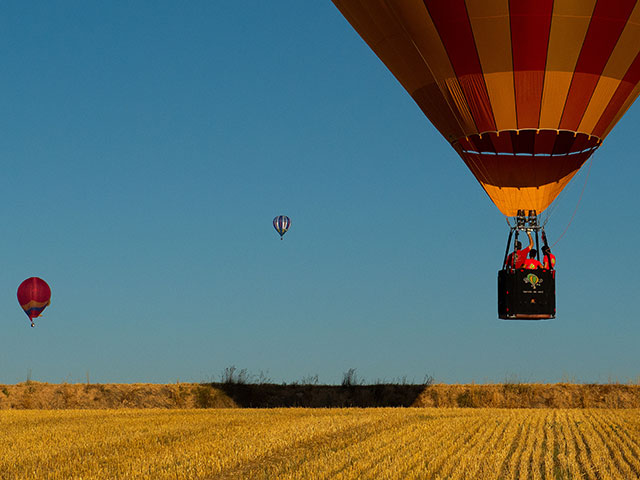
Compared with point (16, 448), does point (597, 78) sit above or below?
above

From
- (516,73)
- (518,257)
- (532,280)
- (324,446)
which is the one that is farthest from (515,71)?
(324,446)

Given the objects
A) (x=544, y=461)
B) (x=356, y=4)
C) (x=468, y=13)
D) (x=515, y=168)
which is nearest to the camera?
(x=544, y=461)

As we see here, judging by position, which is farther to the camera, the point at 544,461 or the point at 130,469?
the point at 544,461

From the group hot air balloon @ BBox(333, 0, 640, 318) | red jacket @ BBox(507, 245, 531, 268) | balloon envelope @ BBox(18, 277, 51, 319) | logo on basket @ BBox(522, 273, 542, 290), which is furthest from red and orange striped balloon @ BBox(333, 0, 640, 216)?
balloon envelope @ BBox(18, 277, 51, 319)

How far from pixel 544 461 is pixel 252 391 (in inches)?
743

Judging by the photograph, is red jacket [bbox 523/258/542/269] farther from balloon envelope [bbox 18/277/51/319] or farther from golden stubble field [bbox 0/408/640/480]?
balloon envelope [bbox 18/277/51/319]

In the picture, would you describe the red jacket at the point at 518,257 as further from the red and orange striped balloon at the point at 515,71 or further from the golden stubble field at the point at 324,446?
the golden stubble field at the point at 324,446

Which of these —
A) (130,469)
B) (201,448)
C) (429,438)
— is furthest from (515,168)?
(130,469)

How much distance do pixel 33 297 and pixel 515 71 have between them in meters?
40.4

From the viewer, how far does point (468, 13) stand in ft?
67.6

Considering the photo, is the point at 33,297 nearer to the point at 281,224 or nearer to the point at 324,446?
the point at 281,224

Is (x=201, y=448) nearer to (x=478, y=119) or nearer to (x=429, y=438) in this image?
(x=429, y=438)

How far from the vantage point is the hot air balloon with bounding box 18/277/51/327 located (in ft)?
175

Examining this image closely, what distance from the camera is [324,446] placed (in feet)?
55.7
